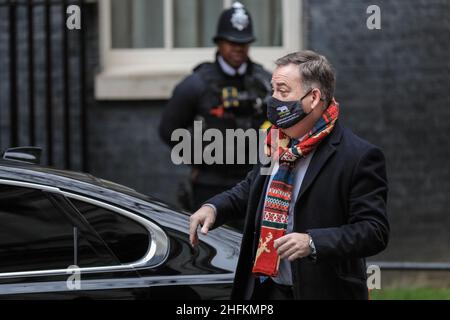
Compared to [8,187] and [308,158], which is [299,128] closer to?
[308,158]

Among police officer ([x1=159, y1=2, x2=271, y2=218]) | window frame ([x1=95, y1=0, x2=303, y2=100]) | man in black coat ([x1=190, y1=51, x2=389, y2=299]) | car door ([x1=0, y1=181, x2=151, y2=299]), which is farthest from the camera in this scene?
window frame ([x1=95, y1=0, x2=303, y2=100])

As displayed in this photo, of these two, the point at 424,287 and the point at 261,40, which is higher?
the point at 261,40

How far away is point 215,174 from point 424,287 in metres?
2.25

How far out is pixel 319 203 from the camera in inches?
150

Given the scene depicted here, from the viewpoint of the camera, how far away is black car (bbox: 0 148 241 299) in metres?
4.42

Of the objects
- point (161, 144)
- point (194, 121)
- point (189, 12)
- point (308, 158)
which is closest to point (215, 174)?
point (194, 121)

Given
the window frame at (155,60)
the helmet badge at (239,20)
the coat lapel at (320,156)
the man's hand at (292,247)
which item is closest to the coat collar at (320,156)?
the coat lapel at (320,156)

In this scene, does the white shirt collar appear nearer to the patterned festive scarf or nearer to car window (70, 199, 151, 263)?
car window (70, 199, 151, 263)

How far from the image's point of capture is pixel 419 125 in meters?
9.07

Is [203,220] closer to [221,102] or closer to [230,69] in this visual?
[221,102]

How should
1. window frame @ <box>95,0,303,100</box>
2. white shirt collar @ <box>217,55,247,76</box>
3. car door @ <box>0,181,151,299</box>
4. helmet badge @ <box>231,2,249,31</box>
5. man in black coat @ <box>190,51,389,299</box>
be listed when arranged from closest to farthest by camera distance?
man in black coat @ <box>190,51,389,299</box>, car door @ <box>0,181,151,299</box>, white shirt collar @ <box>217,55,247,76</box>, helmet badge @ <box>231,2,249,31</box>, window frame @ <box>95,0,303,100</box>

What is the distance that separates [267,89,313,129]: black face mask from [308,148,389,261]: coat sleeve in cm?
27

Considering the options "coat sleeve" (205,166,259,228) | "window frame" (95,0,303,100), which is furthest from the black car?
"window frame" (95,0,303,100)

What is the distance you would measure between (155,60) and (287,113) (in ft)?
18.2
